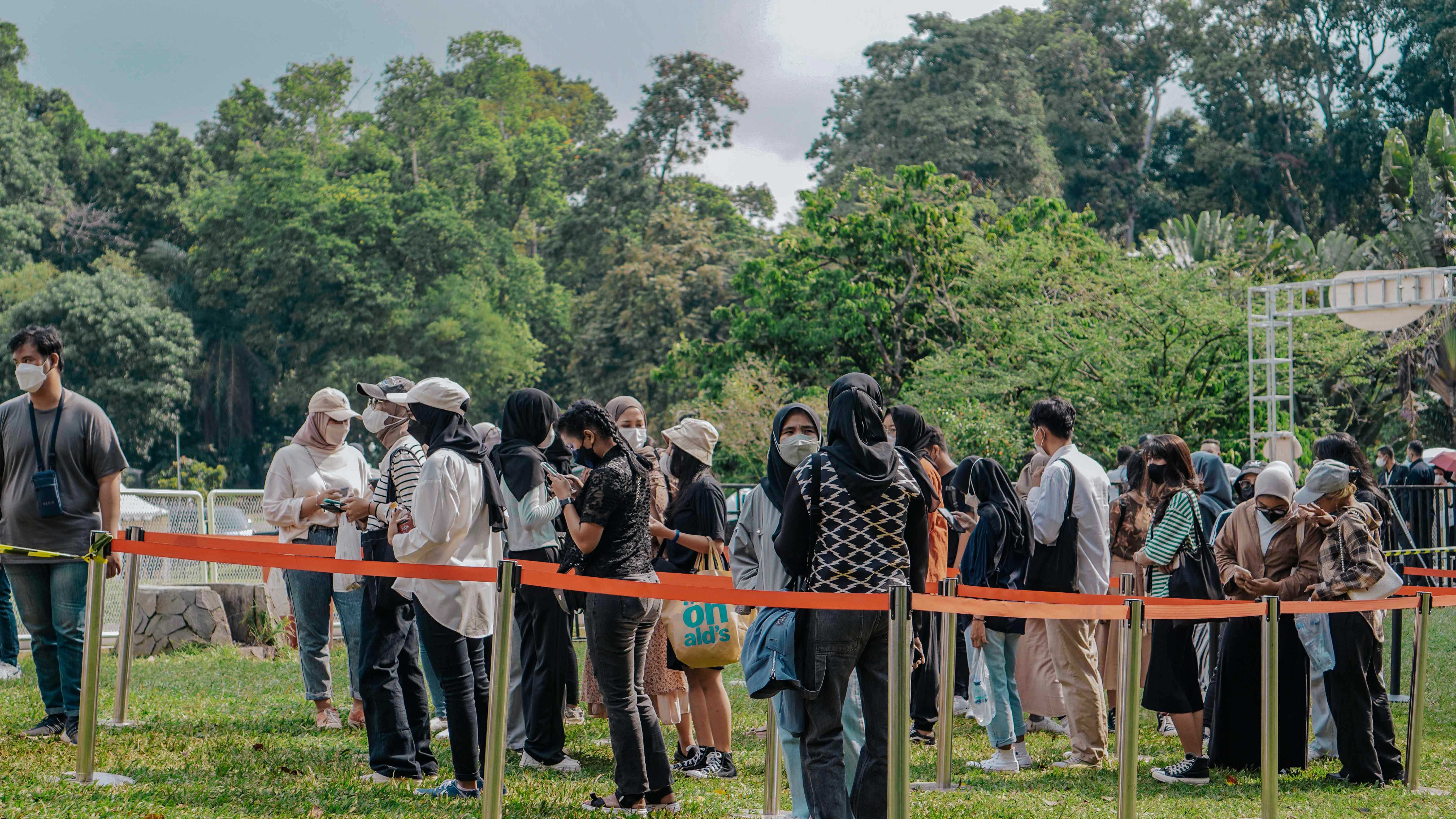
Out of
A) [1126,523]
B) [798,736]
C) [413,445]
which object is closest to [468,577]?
[413,445]

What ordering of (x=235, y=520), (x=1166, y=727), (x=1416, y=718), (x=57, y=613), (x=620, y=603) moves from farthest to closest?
(x=235, y=520) → (x=1166, y=727) → (x=1416, y=718) → (x=57, y=613) → (x=620, y=603)

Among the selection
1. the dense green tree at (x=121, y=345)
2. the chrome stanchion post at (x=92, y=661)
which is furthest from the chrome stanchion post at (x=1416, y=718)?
the dense green tree at (x=121, y=345)

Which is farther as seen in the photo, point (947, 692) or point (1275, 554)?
point (1275, 554)

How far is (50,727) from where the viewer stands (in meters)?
6.62

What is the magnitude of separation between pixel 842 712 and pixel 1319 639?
3318mm

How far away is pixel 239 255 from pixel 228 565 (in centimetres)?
3994

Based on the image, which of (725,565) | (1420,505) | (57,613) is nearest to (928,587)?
(725,565)

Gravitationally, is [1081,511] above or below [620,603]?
above

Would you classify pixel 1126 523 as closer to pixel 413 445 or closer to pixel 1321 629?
pixel 1321 629

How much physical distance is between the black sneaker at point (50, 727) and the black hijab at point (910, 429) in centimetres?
440

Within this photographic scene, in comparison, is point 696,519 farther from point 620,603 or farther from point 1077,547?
point 1077,547

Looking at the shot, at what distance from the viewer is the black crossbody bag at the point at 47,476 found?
6.33 metres

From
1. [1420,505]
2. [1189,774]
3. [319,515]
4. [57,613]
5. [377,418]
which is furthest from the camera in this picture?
[1420,505]

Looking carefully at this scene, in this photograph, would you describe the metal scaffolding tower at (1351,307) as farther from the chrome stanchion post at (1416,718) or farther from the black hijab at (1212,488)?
the chrome stanchion post at (1416,718)
